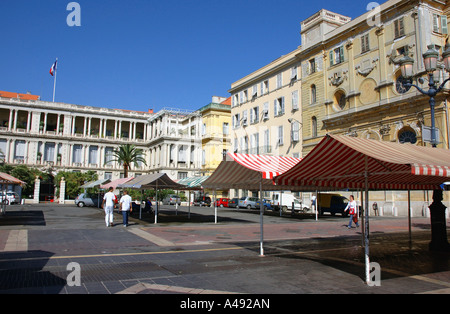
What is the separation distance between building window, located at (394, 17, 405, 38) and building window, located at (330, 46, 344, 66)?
6.08 meters

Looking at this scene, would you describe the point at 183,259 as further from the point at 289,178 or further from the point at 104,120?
the point at 104,120

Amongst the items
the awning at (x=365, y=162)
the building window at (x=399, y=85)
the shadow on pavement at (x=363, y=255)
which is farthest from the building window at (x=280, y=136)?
the awning at (x=365, y=162)

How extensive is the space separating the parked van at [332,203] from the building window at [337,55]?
14212 millimetres

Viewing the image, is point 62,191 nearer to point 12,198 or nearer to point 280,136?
point 12,198

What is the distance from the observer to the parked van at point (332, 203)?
31.6 metres

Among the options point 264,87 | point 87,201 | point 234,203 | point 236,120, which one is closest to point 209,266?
point 234,203

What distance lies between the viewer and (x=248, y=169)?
11859mm

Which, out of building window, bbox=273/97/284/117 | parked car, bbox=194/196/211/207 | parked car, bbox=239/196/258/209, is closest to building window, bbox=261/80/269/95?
building window, bbox=273/97/284/117

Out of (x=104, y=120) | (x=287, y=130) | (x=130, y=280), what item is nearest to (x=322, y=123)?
(x=287, y=130)

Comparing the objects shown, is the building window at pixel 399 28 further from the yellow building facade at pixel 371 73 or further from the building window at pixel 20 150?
the building window at pixel 20 150

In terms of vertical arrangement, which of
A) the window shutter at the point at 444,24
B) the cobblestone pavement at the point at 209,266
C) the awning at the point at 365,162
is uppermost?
the window shutter at the point at 444,24

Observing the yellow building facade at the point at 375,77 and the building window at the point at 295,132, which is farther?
the building window at the point at 295,132
